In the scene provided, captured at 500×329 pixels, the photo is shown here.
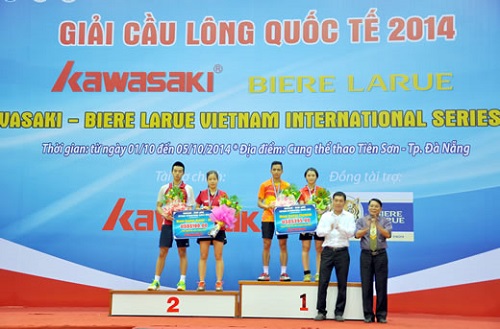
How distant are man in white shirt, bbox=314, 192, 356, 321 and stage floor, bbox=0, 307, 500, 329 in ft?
0.64

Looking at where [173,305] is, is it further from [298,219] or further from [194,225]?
[298,219]

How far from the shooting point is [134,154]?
764 cm

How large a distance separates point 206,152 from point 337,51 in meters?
1.90

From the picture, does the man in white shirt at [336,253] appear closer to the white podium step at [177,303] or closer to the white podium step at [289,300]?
the white podium step at [289,300]

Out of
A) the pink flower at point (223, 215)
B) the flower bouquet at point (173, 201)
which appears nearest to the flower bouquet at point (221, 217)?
the pink flower at point (223, 215)

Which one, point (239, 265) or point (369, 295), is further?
point (239, 265)

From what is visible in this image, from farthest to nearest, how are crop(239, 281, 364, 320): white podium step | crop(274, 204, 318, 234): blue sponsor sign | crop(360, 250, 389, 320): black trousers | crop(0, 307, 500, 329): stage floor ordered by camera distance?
crop(274, 204, 318, 234): blue sponsor sign → crop(239, 281, 364, 320): white podium step → crop(360, 250, 389, 320): black trousers → crop(0, 307, 500, 329): stage floor

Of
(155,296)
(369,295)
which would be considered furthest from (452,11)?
Result: (155,296)

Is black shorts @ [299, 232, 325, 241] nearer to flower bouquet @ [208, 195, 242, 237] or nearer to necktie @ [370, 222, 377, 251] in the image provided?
necktie @ [370, 222, 377, 251]

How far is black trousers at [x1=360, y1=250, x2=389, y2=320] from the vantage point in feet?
20.3

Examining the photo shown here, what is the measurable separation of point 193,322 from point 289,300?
3.18 feet

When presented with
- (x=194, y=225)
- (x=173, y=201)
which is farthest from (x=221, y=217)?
(x=173, y=201)

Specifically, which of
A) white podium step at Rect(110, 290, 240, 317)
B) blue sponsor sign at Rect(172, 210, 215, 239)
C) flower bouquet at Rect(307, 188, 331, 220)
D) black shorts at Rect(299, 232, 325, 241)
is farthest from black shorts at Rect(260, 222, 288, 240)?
white podium step at Rect(110, 290, 240, 317)

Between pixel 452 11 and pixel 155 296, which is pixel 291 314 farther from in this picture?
pixel 452 11
